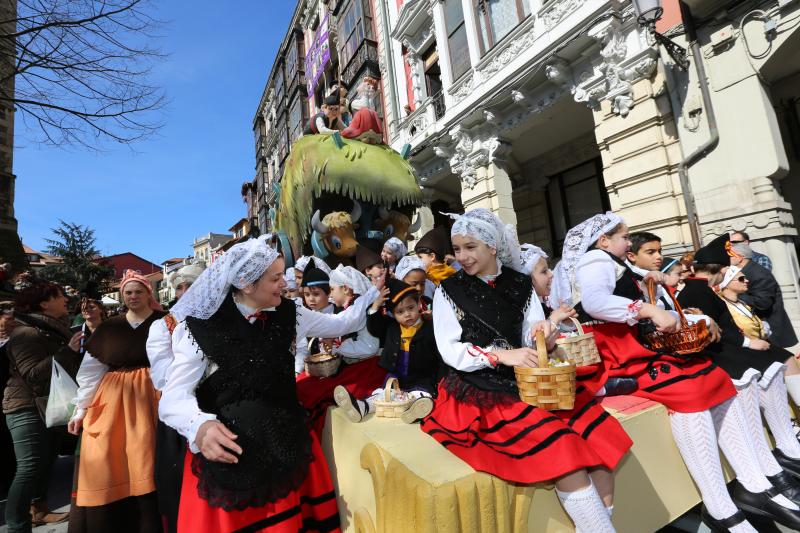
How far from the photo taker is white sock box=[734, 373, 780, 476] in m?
2.41

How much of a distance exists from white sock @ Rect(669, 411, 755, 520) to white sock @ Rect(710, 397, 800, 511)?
0.18 metres

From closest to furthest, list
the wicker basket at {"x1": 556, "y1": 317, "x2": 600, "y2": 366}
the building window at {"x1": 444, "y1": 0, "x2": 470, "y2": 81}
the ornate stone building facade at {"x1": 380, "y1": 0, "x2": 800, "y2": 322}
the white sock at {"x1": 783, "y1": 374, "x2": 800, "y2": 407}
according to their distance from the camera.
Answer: the wicker basket at {"x1": 556, "y1": 317, "x2": 600, "y2": 366} → the white sock at {"x1": 783, "y1": 374, "x2": 800, "y2": 407} → the ornate stone building facade at {"x1": 380, "y1": 0, "x2": 800, "y2": 322} → the building window at {"x1": 444, "y1": 0, "x2": 470, "y2": 81}

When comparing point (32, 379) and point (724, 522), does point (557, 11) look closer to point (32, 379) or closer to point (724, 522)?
point (724, 522)

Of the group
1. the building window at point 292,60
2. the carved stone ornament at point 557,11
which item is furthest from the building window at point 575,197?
the building window at point 292,60

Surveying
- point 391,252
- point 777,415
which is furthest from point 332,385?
point 777,415

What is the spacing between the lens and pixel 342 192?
4.73 metres

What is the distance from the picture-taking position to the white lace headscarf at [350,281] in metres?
3.58

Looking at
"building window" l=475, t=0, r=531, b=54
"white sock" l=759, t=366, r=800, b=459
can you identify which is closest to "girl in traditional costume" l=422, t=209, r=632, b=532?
"white sock" l=759, t=366, r=800, b=459

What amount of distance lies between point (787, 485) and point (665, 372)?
98 cm

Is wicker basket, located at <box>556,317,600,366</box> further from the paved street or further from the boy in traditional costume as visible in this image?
the paved street

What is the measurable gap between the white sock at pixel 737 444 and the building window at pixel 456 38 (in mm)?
9636

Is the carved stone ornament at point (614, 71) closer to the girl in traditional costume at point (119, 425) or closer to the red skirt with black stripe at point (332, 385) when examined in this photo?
the red skirt with black stripe at point (332, 385)

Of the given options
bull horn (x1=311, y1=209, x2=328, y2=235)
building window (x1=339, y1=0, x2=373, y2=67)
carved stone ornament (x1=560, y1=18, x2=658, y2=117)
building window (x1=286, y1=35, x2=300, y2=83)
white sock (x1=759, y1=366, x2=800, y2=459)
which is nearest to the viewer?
white sock (x1=759, y1=366, x2=800, y2=459)

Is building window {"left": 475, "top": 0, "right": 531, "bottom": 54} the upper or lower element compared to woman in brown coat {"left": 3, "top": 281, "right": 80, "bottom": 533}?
upper
